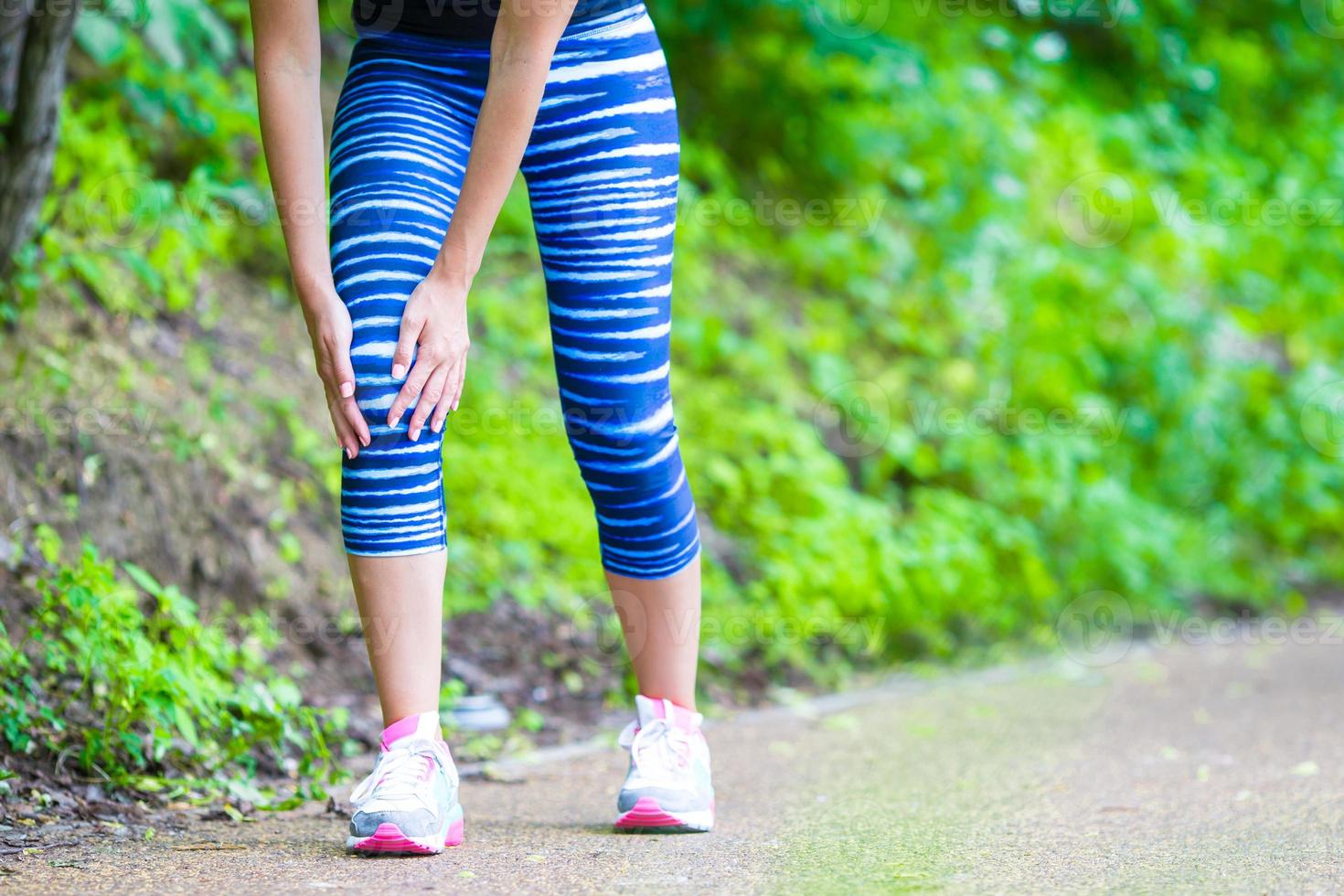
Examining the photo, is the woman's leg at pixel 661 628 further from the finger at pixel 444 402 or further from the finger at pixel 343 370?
the finger at pixel 343 370

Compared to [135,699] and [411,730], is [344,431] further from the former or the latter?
[135,699]

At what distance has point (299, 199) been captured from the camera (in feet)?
5.33

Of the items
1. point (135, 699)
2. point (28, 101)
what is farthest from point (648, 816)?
point (28, 101)

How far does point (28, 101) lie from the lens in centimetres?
241

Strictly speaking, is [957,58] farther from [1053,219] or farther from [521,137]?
[521,137]

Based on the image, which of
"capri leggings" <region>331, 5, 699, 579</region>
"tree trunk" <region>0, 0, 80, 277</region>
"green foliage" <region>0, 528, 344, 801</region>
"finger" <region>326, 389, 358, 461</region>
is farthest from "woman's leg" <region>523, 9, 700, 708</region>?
"tree trunk" <region>0, 0, 80, 277</region>

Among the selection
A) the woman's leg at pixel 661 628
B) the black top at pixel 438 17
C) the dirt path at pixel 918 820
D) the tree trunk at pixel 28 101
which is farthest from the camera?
the tree trunk at pixel 28 101

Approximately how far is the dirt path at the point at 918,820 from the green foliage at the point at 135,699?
0.22m

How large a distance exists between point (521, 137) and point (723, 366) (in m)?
2.73

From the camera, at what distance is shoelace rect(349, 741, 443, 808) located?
61.4 inches

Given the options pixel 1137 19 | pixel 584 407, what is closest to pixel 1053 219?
pixel 1137 19

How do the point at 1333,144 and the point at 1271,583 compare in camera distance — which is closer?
the point at 1271,583

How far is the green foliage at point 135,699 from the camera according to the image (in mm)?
1937

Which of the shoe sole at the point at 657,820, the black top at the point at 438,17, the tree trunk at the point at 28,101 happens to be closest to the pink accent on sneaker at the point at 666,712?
the shoe sole at the point at 657,820
